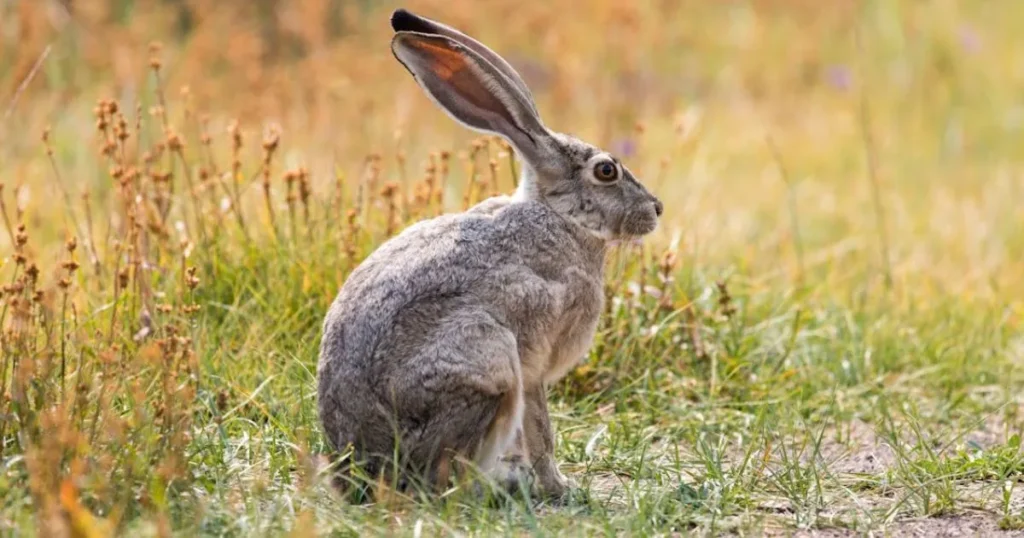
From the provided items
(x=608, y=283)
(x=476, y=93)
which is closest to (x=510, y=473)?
(x=476, y=93)

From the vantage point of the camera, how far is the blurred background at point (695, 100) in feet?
26.4

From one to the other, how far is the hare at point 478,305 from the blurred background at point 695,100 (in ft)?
4.16

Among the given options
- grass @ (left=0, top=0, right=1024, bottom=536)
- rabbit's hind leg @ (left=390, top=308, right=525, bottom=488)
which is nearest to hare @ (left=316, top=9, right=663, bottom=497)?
rabbit's hind leg @ (left=390, top=308, right=525, bottom=488)

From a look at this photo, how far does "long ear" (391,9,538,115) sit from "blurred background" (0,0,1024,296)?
1.23m

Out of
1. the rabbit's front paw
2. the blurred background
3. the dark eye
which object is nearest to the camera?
the rabbit's front paw

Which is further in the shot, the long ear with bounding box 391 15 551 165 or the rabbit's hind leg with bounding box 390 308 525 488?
the long ear with bounding box 391 15 551 165

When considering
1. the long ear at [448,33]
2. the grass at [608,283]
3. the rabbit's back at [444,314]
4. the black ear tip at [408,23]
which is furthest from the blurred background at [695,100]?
the rabbit's back at [444,314]

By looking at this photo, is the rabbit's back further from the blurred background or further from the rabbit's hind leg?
the blurred background

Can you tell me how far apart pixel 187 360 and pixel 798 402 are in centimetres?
231

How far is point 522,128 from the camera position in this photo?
4.82m

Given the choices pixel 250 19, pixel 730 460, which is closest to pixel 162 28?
pixel 250 19

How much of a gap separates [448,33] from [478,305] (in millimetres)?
1072

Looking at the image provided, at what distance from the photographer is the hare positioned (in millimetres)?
4168

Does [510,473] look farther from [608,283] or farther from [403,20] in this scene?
[608,283]
